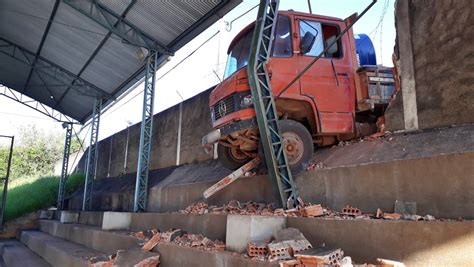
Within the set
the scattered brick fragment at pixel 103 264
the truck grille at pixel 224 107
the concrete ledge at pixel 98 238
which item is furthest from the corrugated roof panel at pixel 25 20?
the scattered brick fragment at pixel 103 264

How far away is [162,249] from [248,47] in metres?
3.67

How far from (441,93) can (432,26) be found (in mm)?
986

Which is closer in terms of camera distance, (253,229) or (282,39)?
(253,229)

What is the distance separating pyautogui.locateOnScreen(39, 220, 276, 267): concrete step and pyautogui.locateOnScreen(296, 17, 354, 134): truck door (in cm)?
261

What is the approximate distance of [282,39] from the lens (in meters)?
5.83

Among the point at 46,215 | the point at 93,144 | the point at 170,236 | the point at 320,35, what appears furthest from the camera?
the point at 46,215

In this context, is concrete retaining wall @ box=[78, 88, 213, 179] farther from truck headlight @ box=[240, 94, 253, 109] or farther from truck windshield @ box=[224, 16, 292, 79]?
truck headlight @ box=[240, 94, 253, 109]

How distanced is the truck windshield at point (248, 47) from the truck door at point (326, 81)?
21cm

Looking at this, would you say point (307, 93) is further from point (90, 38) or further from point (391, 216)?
point (90, 38)

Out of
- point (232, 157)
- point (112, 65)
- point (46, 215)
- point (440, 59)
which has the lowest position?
point (46, 215)

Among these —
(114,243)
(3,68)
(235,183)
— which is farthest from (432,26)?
(3,68)

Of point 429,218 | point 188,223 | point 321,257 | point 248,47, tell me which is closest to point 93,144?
point 188,223

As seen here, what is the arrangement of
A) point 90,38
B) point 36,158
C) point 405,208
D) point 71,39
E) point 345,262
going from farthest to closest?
point 36,158 → point 71,39 → point 90,38 → point 405,208 → point 345,262

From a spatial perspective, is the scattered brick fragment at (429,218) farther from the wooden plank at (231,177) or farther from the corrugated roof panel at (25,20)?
the corrugated roof panel at (25,20)
